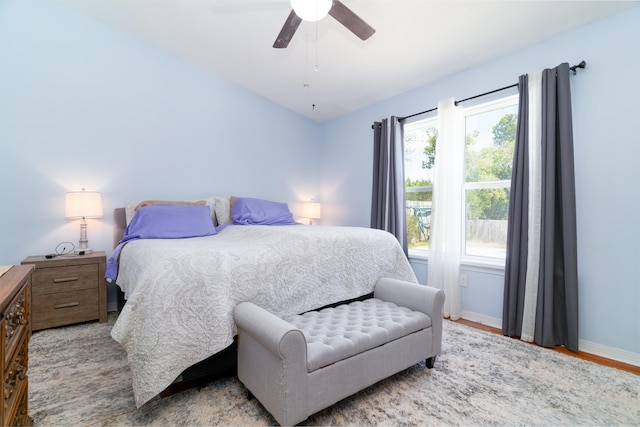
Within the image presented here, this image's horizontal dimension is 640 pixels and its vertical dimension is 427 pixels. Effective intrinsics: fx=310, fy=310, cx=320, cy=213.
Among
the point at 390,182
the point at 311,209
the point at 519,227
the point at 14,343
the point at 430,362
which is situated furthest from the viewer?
the point at 311,209

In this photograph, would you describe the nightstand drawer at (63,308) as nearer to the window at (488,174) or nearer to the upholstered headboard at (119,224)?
the upholstered headboard at (119,224)

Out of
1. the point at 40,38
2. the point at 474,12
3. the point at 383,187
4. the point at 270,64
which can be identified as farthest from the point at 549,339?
the point at 40,38

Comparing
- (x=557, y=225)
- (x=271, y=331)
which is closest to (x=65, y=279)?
(x=271, y=331)

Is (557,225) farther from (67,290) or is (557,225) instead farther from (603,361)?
(67,290)

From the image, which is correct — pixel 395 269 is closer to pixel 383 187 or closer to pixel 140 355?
pixel 383 187

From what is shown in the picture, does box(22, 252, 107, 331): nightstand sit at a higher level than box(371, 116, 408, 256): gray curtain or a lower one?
lower

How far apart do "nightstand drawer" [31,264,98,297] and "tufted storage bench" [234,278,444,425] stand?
1.97 m

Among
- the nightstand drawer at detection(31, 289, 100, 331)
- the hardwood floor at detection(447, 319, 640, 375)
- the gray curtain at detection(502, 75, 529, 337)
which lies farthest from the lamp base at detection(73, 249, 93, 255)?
the hardwood floor at detection(447, 319, 640, 375)

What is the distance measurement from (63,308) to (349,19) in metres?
3.24

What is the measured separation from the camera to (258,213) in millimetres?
3627

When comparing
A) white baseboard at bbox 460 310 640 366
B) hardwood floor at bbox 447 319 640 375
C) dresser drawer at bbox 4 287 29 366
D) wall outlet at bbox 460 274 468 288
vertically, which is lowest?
hardwood floor at bbox 447 319 640 375

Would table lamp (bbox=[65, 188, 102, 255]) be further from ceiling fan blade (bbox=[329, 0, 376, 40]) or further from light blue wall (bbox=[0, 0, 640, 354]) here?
ceiling fan blade (bbox=[329, 0, 376, 40])

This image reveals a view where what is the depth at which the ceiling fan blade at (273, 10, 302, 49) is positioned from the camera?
1973 mm

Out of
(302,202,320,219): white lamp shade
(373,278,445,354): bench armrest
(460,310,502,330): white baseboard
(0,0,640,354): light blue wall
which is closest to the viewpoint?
(373,278,445,354): bench armrest
